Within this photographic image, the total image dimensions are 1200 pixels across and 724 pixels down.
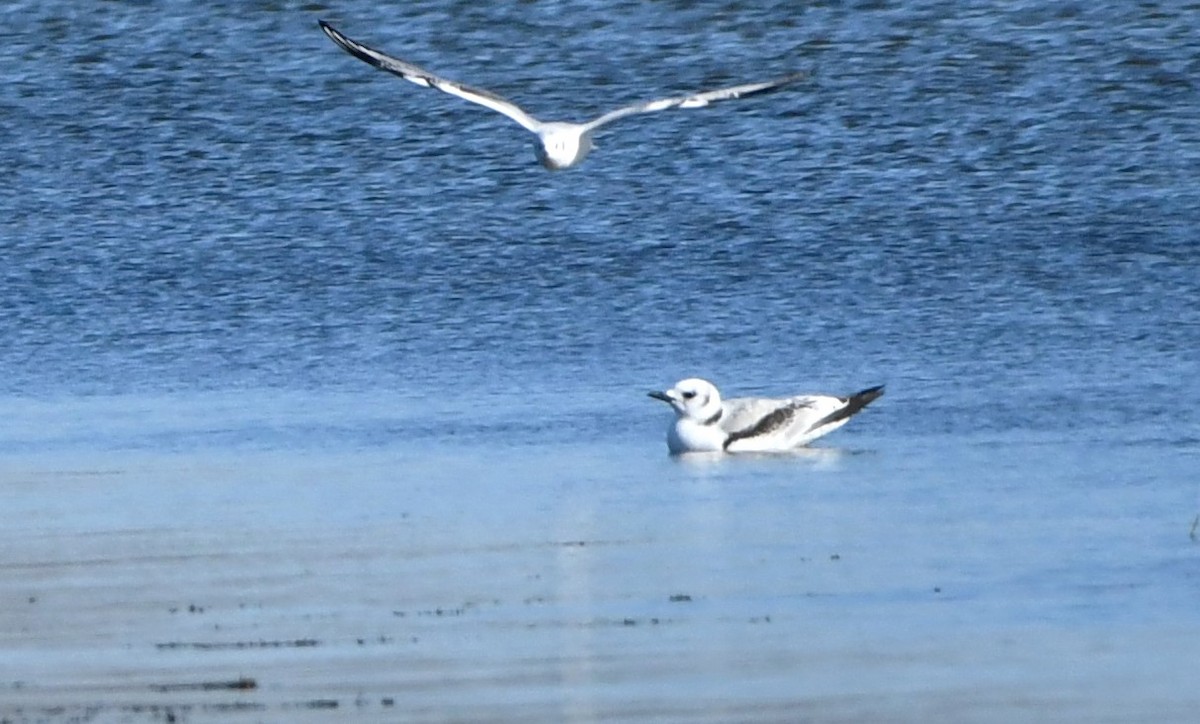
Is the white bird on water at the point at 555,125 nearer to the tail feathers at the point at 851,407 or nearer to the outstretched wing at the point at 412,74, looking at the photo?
the outstretched wing at the point at 412,74

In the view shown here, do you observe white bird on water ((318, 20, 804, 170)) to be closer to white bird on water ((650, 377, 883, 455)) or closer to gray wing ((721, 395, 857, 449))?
white bird on water ((650, 377, 883, 455))

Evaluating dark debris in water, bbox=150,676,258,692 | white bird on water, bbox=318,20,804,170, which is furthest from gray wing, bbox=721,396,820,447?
dark debris in water, bbox=150,676,258,692

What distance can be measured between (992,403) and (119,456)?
3.58 metres

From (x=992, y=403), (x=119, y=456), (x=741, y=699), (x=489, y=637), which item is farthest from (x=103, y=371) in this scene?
(x=741, y=699)

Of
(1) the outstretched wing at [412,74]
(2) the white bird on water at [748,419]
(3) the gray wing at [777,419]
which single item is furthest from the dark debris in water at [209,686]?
(3) the gray wing at [777,419]

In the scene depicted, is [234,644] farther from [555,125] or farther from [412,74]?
[555,125]

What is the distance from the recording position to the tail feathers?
38.7ft

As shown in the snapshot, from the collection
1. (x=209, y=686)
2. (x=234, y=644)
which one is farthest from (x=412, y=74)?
(x=209, y=686)

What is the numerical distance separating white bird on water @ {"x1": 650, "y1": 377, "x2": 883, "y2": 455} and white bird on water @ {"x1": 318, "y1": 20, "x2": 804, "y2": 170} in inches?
44.4

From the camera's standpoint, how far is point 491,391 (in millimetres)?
13070

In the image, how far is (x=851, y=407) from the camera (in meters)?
11.9

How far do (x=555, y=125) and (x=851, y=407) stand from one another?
1.65 meters

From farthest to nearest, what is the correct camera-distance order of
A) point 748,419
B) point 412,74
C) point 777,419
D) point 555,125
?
point 748,419 → point 777,419 → point 555,125 → point 412,74

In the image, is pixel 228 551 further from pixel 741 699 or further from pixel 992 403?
pixel 992 403
